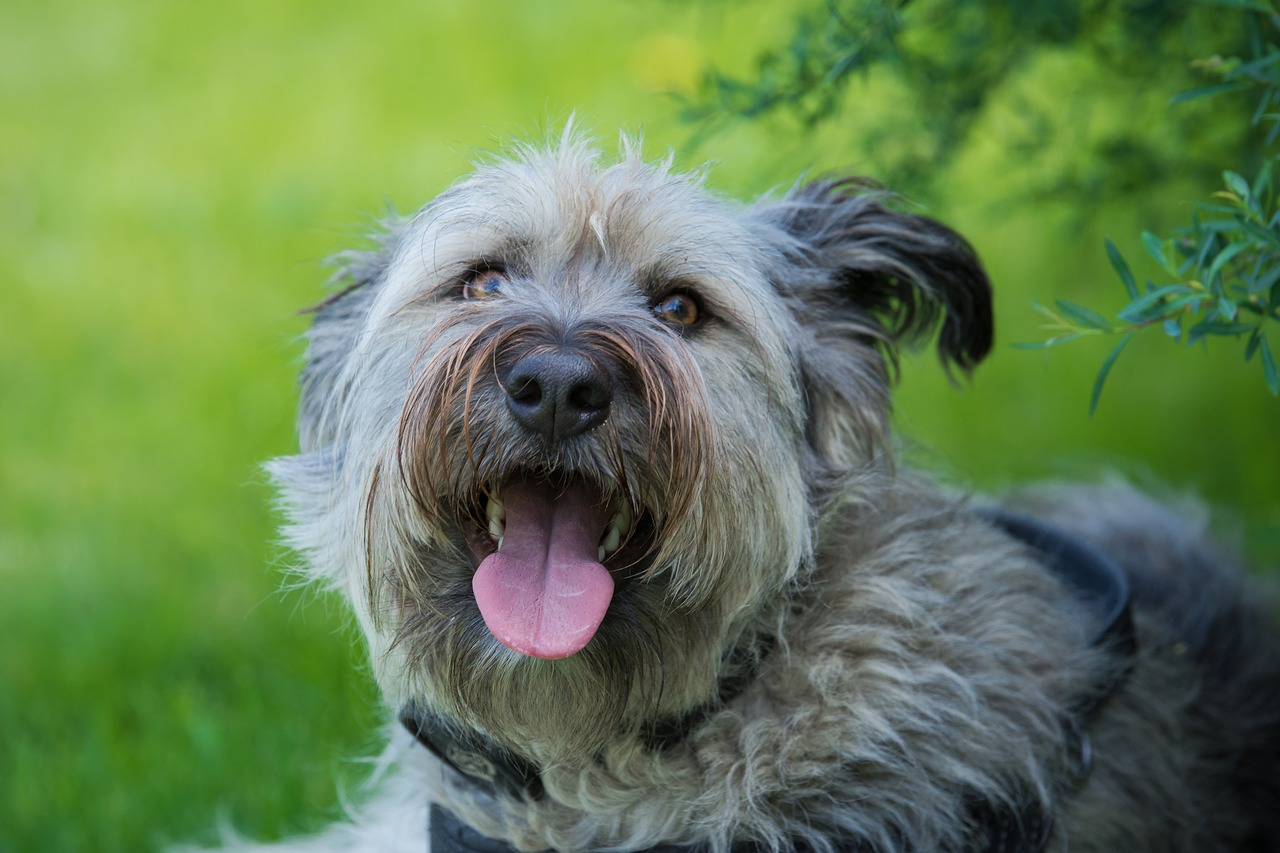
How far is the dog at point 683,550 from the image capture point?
2.75 meters

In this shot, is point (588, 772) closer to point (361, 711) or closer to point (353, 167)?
point (361, 711)

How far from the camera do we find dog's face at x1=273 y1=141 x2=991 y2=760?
2.70 meters

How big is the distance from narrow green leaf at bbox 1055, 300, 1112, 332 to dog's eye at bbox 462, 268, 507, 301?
4.04ft

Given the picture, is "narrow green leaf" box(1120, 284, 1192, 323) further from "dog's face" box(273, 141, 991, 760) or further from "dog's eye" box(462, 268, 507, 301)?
"dog's eye" box(462, 268, 507, 301)

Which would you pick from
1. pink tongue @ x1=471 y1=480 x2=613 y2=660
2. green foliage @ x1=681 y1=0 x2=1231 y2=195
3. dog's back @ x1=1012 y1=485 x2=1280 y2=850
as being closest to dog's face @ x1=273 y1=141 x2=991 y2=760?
pink tongue @ x1=471 y1=480 x2=613 y2=660

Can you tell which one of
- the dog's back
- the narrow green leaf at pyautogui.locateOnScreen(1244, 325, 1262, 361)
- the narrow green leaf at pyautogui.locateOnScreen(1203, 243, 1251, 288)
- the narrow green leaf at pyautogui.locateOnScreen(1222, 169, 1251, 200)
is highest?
the narrow green leaf at pyautogui.locateOnScreen(1222, 169, 1251, 200)

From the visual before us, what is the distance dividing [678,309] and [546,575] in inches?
27.7

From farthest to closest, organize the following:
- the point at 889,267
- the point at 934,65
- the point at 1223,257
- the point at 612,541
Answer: the point at 934,65
the point at 889,267
the point at 612,541
the point at 1223,257

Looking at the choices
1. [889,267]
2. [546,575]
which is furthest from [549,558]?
[889,267]

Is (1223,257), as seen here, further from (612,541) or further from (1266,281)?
(612,541)

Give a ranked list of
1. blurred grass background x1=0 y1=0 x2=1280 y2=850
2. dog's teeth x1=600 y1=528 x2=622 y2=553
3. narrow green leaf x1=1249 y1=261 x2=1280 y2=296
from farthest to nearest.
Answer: blurred grass background x1=0 y1=0 x2=1280 y2=850, dog's teeth x1=600 y1=528 x2=622 y2=553, narrow green leaf x1=1249 y1=261 x2=1280 y2=296

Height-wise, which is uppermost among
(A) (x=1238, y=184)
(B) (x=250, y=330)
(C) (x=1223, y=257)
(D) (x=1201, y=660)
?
(A) (x=1238, y=184)

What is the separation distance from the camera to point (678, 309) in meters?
3.06

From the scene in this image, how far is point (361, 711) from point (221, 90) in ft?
19.2
